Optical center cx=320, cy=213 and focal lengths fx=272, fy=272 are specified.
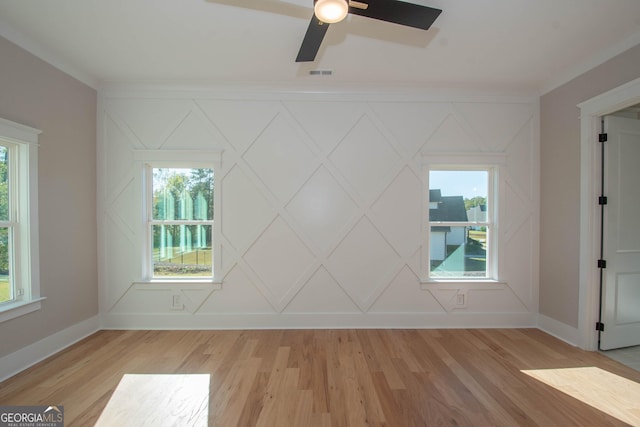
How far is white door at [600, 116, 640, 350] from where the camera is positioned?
270cm

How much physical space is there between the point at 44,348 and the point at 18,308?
0.51 metres

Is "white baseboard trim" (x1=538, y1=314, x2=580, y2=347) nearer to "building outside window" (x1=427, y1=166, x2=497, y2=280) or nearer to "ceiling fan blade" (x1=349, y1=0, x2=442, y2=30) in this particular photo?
"building outside window" (x1=427, y1=166, x2=497, y2=280)

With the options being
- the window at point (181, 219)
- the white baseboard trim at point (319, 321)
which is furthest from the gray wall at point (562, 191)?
the window at point (181, 219)

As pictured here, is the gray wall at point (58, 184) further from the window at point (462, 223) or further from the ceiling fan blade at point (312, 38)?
the window at point (462, 223)

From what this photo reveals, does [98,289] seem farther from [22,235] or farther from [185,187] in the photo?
[185,187]

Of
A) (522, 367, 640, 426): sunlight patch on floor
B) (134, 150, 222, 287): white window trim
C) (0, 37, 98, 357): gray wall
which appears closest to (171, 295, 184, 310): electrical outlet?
(134, 150, 222, 287): white window trim

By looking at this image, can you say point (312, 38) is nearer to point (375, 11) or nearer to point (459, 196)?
point (375, 11)

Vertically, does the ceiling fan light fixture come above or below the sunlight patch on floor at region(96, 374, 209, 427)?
above

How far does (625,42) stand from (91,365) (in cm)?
556

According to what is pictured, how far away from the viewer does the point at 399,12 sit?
5.06 ft

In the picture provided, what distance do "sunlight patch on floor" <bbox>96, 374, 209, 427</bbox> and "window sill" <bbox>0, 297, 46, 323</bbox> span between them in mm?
1077

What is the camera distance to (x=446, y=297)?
10.9ft

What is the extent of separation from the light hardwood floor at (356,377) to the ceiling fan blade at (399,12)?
2516mm

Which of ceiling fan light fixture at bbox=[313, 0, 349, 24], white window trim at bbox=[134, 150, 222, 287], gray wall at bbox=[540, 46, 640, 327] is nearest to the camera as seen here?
ceiling fan light fixture at bbox=[313, 0, 349, 24]
